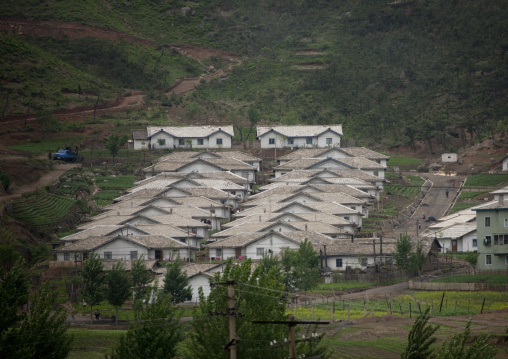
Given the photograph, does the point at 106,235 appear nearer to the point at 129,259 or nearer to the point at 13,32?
the point at 129,259

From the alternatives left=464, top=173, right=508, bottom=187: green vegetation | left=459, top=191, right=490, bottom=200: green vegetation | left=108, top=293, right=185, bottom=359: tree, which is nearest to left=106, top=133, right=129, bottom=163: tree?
left=459, top=191, right=490, bottom=200: green vegetation

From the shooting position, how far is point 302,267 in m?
69.9

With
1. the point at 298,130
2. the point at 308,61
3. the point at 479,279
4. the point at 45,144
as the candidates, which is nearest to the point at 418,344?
the point at 479,279

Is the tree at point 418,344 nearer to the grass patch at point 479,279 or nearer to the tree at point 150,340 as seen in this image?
the tree at point 150,340

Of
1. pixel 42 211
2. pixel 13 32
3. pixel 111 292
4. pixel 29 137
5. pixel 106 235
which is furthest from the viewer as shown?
pixel 13 32

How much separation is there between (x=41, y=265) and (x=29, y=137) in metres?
49.7

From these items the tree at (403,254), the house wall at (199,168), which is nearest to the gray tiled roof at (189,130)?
the house wall at (199,168)

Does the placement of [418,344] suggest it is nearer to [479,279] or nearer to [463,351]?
[463,351]

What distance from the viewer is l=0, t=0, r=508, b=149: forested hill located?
138500mm

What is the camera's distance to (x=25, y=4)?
17488 centimetres

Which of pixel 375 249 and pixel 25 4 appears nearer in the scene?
pixel 375 249

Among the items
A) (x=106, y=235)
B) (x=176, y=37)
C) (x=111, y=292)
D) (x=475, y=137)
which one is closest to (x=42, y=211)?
(x=106, y=235)

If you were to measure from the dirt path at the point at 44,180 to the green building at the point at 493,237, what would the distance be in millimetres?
40235

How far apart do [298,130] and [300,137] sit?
4.71 ft
